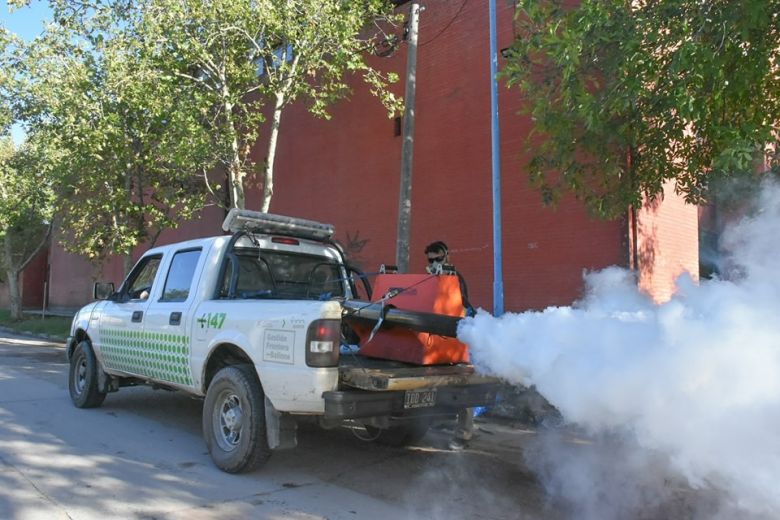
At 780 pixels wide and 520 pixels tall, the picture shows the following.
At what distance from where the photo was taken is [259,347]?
4.84 m

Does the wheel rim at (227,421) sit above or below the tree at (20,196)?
below

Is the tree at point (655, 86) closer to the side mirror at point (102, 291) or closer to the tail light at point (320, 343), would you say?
the tail light at point (320, 343)

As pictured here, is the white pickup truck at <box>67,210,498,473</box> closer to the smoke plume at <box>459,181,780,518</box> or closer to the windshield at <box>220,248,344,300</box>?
the windshield at <box>220,248,344,300</box>

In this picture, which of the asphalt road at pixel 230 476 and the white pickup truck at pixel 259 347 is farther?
the white pickup truck at pixel 259 347

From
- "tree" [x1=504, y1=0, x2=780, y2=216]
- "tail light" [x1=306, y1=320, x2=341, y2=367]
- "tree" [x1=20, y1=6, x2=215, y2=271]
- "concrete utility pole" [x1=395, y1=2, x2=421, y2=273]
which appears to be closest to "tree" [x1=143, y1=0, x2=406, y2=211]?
"tree" [x1=20, y1=6, x2=215, y2=271]

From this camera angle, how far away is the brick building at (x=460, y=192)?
9523 mm

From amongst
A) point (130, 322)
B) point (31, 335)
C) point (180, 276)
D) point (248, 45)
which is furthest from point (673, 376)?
point (31, 335)

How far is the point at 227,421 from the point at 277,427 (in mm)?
699

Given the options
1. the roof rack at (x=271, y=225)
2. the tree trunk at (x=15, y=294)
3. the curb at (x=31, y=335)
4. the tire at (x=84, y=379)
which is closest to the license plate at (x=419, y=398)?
the roof rack at (x=271, y=225)

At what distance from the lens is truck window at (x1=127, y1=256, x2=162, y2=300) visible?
6.78m

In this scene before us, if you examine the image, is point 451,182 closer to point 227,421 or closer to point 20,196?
point 227,421

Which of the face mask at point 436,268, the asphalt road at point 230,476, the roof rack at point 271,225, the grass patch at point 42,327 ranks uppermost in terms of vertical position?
the roof rack at point 271,225

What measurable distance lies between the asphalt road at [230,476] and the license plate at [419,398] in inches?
27.6

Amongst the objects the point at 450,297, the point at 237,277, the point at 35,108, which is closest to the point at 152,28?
the point at 35,108
